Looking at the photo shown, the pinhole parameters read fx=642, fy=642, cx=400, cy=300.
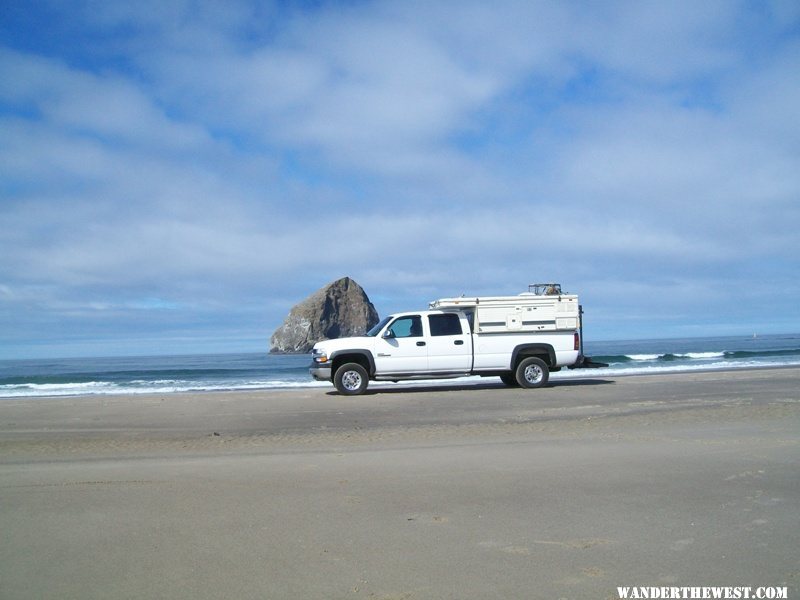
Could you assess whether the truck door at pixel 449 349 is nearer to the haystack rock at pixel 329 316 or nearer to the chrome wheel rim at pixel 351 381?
the chrome wheel rim at pixel 351 381

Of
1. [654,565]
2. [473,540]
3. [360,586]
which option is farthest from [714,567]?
[360,586]

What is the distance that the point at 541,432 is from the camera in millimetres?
9211

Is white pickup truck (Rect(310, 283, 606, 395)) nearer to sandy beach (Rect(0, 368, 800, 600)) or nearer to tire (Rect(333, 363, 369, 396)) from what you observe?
tire (Rect(333, 363, 369, 396))

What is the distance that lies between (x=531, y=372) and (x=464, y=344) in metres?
1.94

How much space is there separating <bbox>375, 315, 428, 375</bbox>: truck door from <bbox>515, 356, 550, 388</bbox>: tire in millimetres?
2463

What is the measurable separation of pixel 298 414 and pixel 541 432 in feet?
16.5

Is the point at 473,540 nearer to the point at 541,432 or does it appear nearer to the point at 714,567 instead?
the point at 714,567

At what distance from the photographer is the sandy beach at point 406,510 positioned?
3881mm

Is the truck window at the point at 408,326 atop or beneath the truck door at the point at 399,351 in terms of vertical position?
atop

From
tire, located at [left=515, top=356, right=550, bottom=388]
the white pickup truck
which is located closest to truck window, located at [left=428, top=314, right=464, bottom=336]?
the white pickup truck

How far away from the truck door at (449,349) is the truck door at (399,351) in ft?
0.67

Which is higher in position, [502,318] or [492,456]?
[502,318]

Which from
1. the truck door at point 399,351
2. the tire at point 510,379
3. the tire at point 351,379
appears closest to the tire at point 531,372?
the tire at point 510,379

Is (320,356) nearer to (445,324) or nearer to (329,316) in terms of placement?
(445,324)
